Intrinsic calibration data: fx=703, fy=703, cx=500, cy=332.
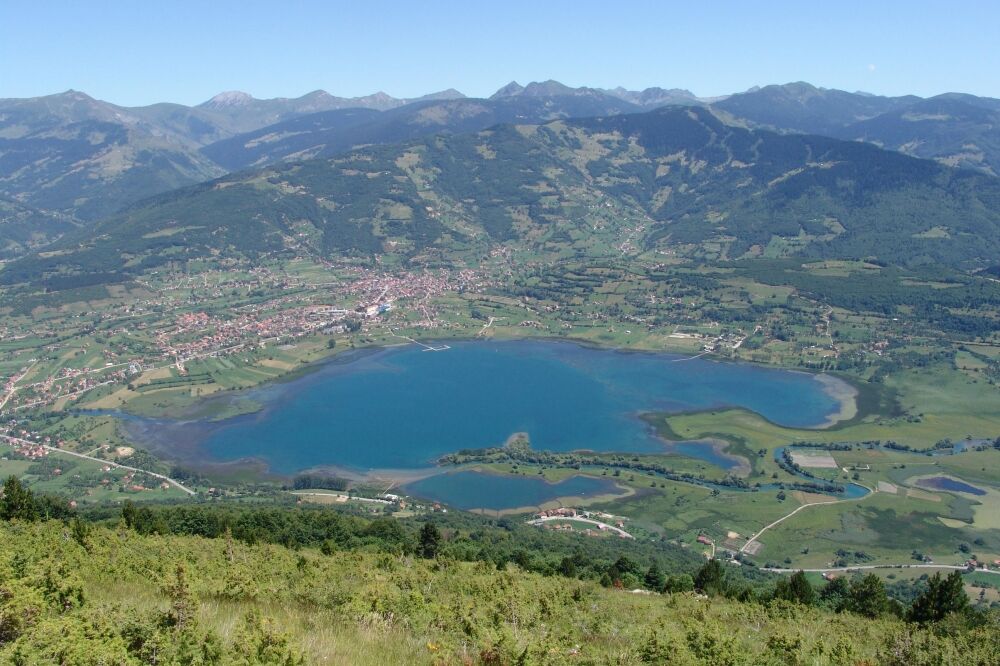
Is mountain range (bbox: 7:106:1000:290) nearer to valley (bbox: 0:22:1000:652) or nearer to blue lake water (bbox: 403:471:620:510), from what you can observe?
valley (bbox: 0:22:1000:652)

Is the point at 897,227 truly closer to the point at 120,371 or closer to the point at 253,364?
the point at 253,364

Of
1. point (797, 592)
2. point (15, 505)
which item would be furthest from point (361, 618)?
point (15, 505)

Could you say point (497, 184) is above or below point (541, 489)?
above

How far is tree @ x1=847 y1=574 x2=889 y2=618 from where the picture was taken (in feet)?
70.4

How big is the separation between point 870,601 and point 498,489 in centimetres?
2935

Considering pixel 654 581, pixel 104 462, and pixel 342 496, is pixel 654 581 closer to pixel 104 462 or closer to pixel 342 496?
pixel 342 496

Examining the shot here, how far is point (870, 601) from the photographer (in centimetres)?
2181

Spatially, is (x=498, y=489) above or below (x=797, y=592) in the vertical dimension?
below

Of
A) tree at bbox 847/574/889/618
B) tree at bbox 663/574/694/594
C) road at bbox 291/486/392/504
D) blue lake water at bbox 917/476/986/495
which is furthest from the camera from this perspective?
blue lake water at bbox 917/476/986/495

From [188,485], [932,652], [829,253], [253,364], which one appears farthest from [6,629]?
[829,253]

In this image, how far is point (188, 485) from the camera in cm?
4891

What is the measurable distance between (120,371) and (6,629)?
77.2m

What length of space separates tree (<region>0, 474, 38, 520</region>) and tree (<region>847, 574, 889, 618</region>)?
27201 millimetres

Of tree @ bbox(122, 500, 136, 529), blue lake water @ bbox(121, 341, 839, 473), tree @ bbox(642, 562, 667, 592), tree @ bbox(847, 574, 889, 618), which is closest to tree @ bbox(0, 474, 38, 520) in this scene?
tree @ bbox(122, 500, 136, 529)
